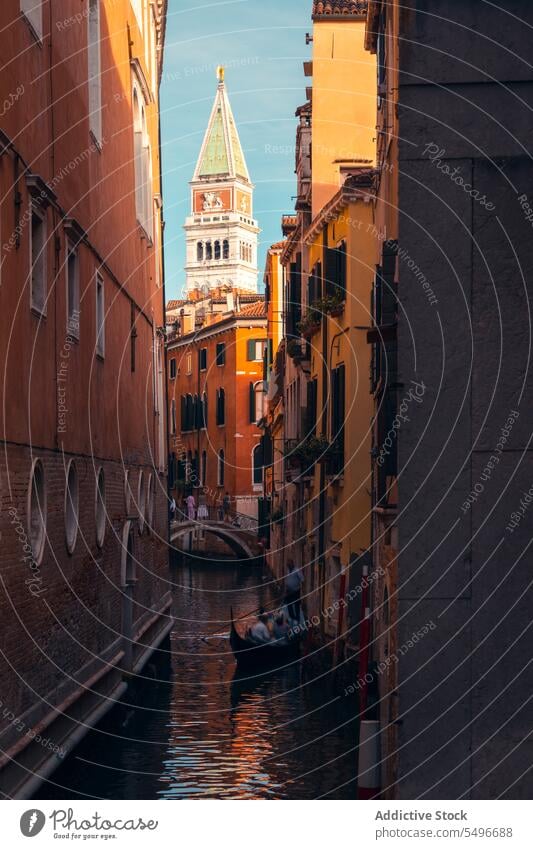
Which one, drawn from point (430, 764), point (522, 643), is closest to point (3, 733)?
point (430, 764)

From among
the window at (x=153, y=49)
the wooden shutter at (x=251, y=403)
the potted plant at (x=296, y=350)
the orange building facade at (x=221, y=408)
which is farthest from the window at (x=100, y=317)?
the wooden shutter at (x=251, y=403)

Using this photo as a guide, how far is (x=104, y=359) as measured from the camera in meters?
18.8

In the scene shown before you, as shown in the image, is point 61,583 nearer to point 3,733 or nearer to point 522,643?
point 3,733

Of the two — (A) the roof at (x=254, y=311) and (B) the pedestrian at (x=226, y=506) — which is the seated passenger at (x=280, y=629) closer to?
(B) the pedestrian at (x=226, y=506)

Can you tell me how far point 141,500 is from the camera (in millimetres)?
23844

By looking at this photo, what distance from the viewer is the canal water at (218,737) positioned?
588 inches

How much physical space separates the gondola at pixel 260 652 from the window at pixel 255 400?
3669cm

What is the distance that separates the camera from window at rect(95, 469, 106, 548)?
58.5ft

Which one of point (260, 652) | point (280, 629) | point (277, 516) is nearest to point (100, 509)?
point (260, 652)

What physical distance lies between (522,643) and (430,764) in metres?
1.08

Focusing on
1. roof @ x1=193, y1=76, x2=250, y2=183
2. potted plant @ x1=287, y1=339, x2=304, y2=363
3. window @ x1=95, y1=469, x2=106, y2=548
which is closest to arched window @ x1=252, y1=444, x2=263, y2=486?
potted plant @ x1=287, y1=339, x2=304, y2=363

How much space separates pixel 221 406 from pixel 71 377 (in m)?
47.4

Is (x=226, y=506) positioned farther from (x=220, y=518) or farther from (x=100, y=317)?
(x=100, y=317)

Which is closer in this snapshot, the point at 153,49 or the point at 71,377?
the point at 71,377
